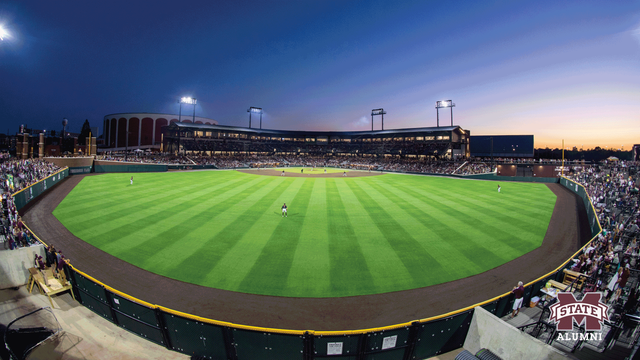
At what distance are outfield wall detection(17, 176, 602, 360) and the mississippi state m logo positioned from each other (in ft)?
6.20

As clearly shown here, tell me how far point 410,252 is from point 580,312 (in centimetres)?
772

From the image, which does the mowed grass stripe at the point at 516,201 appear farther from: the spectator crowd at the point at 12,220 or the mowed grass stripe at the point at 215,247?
the spectator crowd at the point at 12,220

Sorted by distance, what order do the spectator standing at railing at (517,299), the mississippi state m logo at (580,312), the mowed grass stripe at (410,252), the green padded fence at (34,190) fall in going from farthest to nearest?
the green padded fence at (34,190) < the mowed grass stripe at (410,252) < the spectator standing at railing at (517,299) < the mississippi state m logo at (580,312)

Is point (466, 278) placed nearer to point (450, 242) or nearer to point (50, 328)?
point (450, 242)

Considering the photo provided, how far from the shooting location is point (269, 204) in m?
23.2

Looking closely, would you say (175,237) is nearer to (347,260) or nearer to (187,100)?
(347,260)

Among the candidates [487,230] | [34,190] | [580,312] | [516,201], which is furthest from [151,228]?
[516,201]

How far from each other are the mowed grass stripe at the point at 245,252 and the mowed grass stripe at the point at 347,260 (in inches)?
136

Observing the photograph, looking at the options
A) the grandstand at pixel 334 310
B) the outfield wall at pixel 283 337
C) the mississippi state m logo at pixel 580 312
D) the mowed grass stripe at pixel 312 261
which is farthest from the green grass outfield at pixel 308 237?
the mississippi state m logo at pixel 580 312

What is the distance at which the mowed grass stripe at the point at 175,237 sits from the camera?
12.5m

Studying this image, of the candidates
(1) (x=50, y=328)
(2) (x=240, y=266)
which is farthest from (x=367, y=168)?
(1) (x=50, y=328)

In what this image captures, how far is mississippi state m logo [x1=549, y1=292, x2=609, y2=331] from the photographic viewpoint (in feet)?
17.7

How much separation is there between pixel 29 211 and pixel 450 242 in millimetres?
32596

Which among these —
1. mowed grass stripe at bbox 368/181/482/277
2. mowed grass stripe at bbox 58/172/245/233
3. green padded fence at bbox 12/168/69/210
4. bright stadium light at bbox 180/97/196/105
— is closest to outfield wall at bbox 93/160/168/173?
green padded fence at bbox 12/168/69/210
